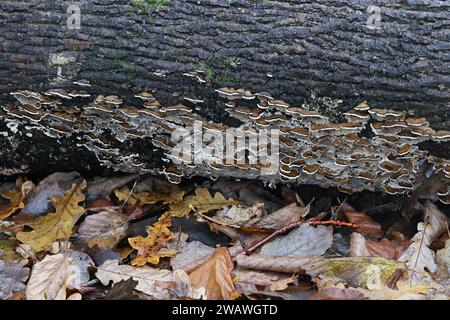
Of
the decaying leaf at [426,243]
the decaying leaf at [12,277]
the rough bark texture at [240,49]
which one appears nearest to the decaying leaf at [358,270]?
the decaying leaf at [426,243]

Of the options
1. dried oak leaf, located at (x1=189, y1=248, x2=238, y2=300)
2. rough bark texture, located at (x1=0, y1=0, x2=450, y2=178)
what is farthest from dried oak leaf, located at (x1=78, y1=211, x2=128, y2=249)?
rough bark texture, located at (x1=0, y1=0, x2=450, y2=178)

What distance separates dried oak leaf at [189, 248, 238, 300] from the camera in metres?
3.29

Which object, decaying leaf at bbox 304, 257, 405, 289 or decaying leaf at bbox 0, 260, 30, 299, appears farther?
decaying leaf at bbox 0, 260, 30, 299

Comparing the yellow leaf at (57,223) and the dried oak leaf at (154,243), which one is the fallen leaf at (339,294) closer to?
the dried oak leaf at (154,243)

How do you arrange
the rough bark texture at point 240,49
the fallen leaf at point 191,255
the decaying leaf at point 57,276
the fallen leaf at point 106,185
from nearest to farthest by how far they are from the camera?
1. the decaying leaf at point 57,276
2. the rough bark texture at point 240,49
3. the fallen leaf at point 191,255
4. the fallen leaf at point 106,185

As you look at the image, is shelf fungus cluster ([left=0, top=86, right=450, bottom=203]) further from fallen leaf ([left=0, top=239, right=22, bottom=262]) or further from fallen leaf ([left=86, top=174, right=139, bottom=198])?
fallen leaf ([left=0, top=239, right=22, bottom=262])

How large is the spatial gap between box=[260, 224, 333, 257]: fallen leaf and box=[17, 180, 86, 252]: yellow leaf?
1.44 metres

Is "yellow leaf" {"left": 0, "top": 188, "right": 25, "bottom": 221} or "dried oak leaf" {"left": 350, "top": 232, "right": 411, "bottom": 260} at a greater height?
"dried oak leaf" {"left": 350, "top": 232, "right": 411, "bottom": 260}

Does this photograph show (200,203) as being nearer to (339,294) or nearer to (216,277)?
(216,277)

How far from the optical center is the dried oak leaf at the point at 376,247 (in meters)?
3.63

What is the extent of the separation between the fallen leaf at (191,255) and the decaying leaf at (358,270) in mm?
653

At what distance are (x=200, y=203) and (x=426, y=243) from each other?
159cm
